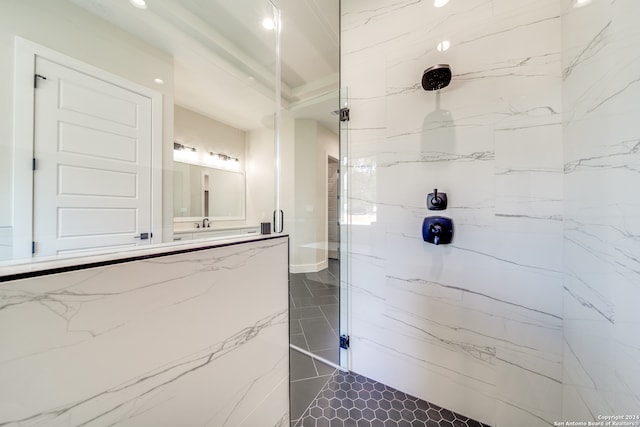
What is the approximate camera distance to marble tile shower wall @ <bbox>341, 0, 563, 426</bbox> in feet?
3.30

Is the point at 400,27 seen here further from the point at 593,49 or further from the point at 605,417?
the point at 605,417

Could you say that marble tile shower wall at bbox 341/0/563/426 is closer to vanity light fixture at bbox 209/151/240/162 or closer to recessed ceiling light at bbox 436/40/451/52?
recessed ceiling light at bbox 436/40/451/52

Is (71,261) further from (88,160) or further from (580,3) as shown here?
(580,3)

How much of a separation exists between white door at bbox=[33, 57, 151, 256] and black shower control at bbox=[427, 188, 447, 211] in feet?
5.93

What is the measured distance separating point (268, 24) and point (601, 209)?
246cm

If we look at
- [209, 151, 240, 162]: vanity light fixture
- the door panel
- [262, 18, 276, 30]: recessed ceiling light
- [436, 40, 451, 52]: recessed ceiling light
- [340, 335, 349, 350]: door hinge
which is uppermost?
[262, 18, 276, 30]: recessed ceiling light

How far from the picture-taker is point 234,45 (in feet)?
7.16

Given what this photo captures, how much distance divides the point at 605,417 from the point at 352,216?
1305mm

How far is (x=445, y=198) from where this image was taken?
46.7 inches

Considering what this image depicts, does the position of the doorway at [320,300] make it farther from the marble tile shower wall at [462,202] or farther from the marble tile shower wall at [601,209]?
the marble tile shower wall at [601,209]

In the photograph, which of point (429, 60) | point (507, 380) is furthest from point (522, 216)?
point (429, 60)

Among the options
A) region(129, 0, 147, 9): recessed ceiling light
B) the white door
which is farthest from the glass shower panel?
region(129, 0, 147, 9): recessed ceiling light

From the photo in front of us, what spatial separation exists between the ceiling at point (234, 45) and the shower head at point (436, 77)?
1252 millimetres

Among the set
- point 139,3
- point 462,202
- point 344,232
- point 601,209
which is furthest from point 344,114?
point 139,3
